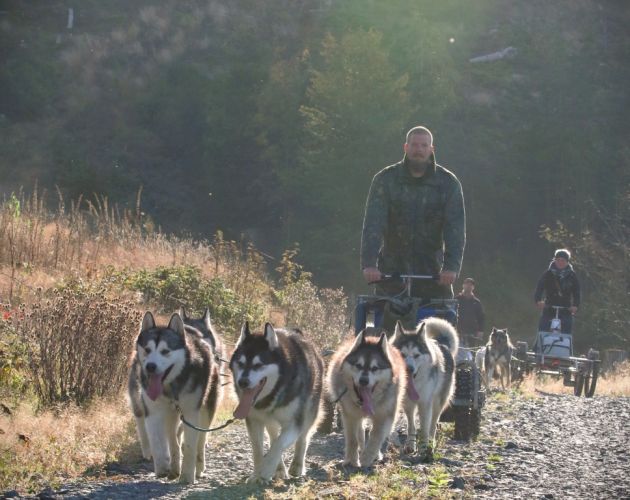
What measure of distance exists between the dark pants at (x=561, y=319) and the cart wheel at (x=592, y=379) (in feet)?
2.82

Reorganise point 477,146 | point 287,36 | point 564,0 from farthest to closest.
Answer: point 564,0 → point 287,36 → point 477,146

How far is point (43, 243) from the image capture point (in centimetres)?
1566

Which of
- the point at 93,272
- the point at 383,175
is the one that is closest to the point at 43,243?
the point at 93,272

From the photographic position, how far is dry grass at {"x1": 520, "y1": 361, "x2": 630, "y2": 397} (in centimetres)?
1959

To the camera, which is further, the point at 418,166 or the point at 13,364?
the point at 418,166

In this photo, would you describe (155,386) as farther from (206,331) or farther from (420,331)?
(420,331)

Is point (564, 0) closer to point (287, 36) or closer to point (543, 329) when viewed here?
point (287, 36)

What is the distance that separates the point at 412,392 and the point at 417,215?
5.99ft

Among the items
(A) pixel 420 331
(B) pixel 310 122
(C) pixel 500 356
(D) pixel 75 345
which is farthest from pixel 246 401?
(B) pixel 310 122

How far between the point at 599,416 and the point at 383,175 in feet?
16.9

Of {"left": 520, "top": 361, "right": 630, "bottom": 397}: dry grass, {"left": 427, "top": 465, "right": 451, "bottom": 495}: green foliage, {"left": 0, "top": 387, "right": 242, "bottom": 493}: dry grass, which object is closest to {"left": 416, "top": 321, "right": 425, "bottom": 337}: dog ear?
{"left": 427, "top": 465, "right": 451, "bottom": 495}: green foliage

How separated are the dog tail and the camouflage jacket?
60 cm

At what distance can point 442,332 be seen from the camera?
33.5 ft

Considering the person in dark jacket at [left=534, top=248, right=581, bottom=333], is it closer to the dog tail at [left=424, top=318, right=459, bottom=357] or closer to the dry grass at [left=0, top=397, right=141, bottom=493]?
the dog tail at [left=424, top=318, right=459, bottom=357]
